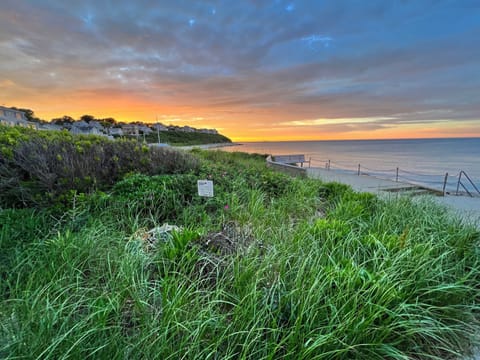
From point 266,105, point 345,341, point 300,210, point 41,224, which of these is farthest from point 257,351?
point 266,105

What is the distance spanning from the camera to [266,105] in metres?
23.2

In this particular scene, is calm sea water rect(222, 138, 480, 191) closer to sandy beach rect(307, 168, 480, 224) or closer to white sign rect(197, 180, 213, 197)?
sandy beach rect(307, 168, 480, 224)

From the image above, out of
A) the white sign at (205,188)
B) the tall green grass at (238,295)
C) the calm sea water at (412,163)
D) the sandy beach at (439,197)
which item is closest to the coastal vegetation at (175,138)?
the calm sea water at (412,163)

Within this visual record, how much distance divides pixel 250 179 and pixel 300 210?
7.18 feet

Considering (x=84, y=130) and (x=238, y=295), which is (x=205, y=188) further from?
(x=84, y=130)

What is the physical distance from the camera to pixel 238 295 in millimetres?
1743

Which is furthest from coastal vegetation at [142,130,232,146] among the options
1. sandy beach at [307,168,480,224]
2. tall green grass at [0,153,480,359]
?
tall green grass at [0,153,480,359]

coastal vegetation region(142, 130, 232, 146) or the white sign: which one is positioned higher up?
coastal vegetation region(142, 130, 232, 146)

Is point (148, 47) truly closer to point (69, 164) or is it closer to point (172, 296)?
point (69, 164)

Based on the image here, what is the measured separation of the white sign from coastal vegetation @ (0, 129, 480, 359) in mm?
317

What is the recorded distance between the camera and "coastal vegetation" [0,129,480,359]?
4.33ft

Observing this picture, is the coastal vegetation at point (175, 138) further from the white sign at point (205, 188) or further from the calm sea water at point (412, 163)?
→ the white sign at point (205, 188)

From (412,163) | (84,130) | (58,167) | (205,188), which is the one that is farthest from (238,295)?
(84,130)

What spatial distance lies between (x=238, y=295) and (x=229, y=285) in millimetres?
156
